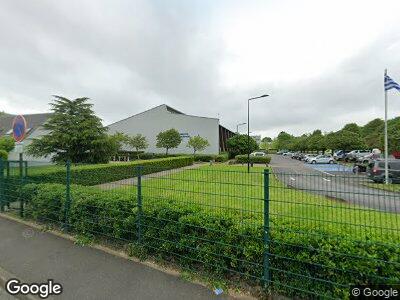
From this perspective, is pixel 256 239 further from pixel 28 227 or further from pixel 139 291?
pixel 28 227

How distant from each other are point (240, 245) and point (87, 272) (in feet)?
8.13

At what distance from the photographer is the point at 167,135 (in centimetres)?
4309

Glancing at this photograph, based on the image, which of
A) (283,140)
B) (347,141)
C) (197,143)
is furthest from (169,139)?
(283,140)

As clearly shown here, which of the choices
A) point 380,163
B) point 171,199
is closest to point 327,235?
point 171,199

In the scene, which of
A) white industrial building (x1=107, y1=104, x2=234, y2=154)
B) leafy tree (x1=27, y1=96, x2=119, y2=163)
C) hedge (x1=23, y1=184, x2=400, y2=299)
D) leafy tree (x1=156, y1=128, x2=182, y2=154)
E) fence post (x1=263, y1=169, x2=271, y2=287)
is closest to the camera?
hedge (x1=23, y1=184, x2=400, y2=299)

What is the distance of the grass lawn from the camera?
315 cm

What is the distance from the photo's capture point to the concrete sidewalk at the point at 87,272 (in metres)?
3.53

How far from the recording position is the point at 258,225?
3.60m

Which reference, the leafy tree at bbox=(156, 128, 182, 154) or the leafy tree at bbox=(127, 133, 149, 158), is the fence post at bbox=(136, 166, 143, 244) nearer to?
the leafy tree at bbox=(156, 128, 182, 154)

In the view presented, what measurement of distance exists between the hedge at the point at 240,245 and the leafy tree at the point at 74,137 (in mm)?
18642

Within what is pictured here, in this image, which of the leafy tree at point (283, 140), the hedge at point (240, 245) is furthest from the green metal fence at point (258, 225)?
the leafy tree at point (283, 140)

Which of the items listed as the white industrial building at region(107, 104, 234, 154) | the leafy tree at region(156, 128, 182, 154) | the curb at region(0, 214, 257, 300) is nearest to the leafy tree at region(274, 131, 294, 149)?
the white industrial building at region(107, 104, 234, 154)

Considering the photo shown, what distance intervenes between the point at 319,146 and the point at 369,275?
60628 mm

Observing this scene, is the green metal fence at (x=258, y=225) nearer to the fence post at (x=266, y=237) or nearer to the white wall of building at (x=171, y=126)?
the fence post at (x=266, y=237)
